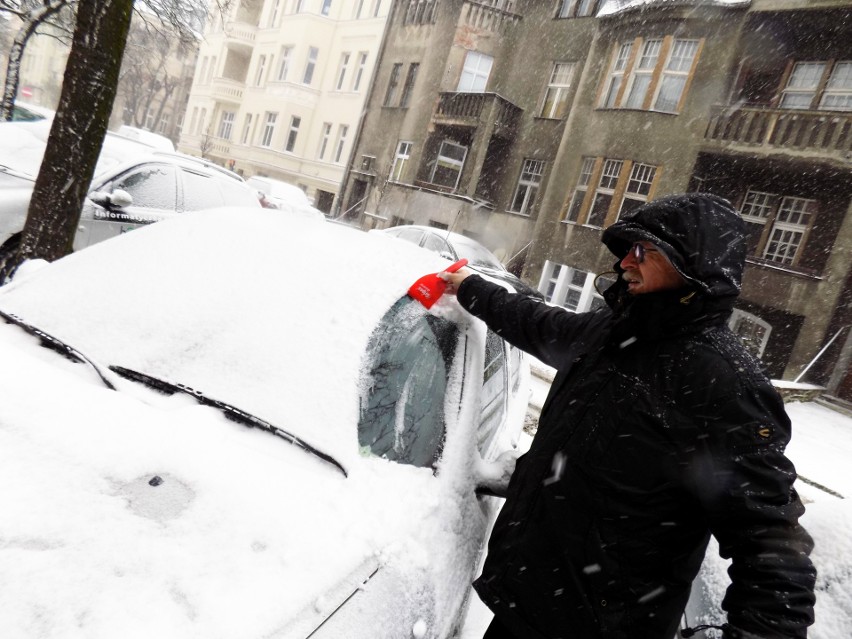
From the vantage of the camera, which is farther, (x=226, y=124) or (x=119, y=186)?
(x=226, y=124)

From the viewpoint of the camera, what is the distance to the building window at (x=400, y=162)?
2207 cm

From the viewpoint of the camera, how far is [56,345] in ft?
6.22

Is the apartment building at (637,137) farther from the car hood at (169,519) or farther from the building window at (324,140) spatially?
the car hood at (169,519)

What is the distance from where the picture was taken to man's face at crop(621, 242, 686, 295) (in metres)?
1.55

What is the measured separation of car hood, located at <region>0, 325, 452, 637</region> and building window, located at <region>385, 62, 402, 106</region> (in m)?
23.9

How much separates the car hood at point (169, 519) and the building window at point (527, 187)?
1808cm

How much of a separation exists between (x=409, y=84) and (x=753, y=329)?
1615 centimetres

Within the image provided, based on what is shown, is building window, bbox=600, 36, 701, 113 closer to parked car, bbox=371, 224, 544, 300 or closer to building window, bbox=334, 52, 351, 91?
parked car, bbox=371, 224, 544, 300

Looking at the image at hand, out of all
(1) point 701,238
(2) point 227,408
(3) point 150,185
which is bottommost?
(2) point 227,408

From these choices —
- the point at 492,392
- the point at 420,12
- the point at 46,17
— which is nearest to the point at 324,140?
the point at 420,12

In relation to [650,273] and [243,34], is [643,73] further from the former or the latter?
[243,34]

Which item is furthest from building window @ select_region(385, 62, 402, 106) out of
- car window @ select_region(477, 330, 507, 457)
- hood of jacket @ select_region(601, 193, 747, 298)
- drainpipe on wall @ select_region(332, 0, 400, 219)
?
hood of jacket @ select_region(601, 193, 747, 298)

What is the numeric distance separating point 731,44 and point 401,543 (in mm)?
16335

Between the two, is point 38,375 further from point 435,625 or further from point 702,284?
point 702,284
